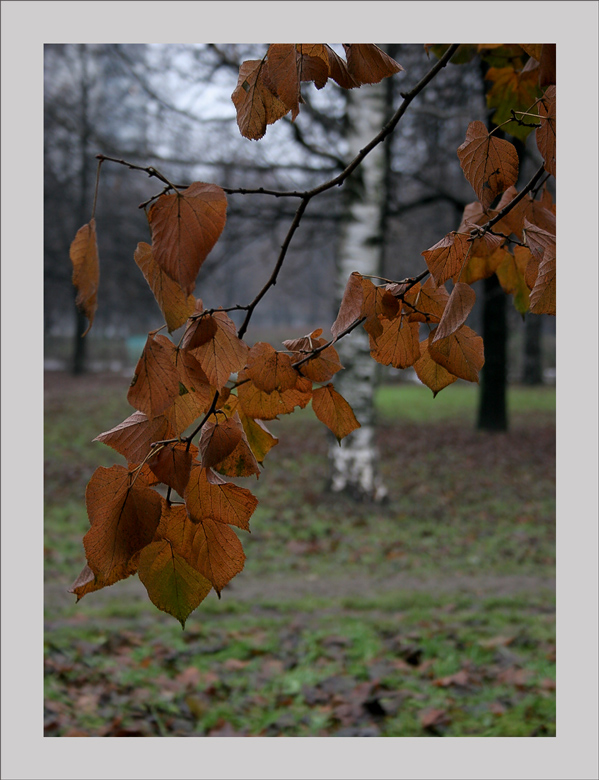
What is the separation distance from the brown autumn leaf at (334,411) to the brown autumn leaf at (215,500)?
0.78 feet

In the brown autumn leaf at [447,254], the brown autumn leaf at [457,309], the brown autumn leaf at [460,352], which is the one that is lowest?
the brown autumn leaf at [460,352]

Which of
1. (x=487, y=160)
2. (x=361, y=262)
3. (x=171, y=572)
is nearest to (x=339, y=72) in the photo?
(x=487, y=160)

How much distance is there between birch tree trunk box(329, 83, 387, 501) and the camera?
5.32m

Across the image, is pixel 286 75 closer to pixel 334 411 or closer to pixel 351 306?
pixel 351 306

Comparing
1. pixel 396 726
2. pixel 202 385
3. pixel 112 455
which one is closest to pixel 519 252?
pixel 202 385

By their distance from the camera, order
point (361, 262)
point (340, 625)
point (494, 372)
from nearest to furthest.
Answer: point (340, 625), point (361, 262), point (494, 372)

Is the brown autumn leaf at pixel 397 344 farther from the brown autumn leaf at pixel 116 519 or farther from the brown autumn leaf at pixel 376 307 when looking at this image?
the brown autumn leaf at pixel 116 519

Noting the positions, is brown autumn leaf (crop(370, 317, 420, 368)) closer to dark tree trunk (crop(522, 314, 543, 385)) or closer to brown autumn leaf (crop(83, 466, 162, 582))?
brown autumn leaf (crop(83, 466, 162, 582))

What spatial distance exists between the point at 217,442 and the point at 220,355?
105mm

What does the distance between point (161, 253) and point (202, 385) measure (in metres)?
0.17

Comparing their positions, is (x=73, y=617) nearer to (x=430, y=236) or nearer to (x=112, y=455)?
(x=112, y=455)

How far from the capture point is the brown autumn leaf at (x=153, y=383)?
66cm

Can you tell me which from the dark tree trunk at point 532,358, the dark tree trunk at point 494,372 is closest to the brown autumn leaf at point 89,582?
the dark tree trunk at point 494,372

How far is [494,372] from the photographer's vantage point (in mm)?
8477
